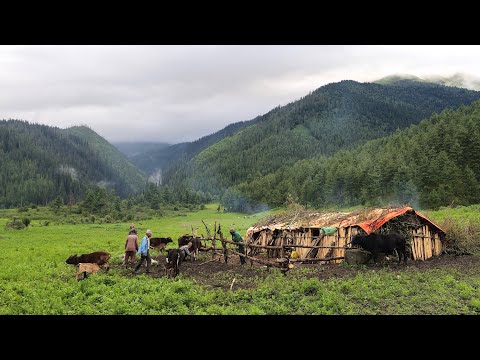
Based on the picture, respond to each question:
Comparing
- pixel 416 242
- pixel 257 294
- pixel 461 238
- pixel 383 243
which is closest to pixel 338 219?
pixel 383 243

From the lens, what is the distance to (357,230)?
2228 centimetres

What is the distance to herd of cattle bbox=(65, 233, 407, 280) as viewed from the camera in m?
18.1

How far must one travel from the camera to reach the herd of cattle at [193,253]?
18.1 m

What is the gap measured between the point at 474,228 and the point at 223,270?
47.9 feet

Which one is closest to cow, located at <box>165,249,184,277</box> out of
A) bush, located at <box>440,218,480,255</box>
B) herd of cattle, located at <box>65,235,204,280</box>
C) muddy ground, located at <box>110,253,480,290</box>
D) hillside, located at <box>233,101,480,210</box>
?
herd of cattle, located at <box>65,235,204,280</box>

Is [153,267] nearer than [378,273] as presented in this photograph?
No

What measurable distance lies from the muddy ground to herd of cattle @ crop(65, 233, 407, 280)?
59 cm

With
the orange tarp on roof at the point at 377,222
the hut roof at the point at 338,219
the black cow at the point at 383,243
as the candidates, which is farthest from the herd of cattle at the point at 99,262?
the orange tarp on roof at the point at 377,222

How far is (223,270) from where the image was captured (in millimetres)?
20141

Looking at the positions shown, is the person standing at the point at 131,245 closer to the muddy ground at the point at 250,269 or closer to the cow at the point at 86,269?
the muddy ground at the point at 250,269

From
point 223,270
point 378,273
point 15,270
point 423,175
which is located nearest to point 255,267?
point 223,270

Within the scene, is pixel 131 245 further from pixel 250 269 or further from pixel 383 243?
pixel 383 243

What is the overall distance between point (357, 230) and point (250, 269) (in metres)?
6.43

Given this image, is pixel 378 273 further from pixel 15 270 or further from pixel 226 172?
pixel 226 172
